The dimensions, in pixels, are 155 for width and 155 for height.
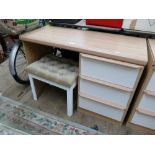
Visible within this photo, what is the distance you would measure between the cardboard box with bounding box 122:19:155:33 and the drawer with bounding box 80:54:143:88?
46 centimetres

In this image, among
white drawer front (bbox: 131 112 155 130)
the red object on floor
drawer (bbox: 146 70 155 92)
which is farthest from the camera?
the red object on floor

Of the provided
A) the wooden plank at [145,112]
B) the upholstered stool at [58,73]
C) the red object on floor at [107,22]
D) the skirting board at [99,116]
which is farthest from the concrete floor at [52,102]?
the red object on floor at [107,22]

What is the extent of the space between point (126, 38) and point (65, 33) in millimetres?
488

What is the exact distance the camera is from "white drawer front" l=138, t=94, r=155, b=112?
930mm

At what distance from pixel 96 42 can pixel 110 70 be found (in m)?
0.23

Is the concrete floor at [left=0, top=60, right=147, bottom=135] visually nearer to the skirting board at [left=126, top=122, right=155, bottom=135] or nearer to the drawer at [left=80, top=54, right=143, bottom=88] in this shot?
the skirting board at [left=126, top=122, right=155, bottom=135]

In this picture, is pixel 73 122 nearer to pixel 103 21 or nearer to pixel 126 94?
pixel 126 94

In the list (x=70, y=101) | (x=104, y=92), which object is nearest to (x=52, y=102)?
(x=70, y=101)

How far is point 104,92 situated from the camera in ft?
3.46

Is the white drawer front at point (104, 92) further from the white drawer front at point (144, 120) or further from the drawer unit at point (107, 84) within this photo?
the white drawer front at point (144, 120)

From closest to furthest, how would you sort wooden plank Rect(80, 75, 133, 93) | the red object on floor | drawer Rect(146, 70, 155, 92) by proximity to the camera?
1. drawer Rect(146, 70, 155, 92)
2. wooden plank Rect(80, 75, 133, 93)
3. the red object on floor

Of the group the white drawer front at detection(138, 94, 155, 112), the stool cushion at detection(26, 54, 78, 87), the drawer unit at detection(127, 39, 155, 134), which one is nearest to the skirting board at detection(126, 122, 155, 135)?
the drawer unit at detection(127, 39, 155, 134)

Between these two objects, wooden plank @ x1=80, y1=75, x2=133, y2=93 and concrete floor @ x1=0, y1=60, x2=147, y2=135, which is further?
concrete floor @ x1=0, y1=60, x2=147, y2=135
